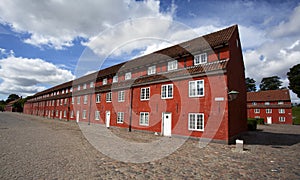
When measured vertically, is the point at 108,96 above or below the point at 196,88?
below

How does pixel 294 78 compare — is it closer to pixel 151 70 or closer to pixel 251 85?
pixel 251 85

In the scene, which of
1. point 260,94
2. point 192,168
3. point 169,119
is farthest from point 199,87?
point 260,94

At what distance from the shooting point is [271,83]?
8312 cm

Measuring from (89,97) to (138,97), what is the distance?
41.0 ft

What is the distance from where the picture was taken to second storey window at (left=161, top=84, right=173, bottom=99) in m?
16.2

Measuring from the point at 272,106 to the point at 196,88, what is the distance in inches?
1579

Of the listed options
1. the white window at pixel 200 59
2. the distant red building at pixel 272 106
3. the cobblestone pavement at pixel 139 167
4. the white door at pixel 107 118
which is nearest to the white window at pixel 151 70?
the white window at pixel 200 59


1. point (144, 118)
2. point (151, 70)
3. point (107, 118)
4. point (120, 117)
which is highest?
point (151, 70)

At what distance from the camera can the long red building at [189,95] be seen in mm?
13078

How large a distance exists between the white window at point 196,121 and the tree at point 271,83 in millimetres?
85480

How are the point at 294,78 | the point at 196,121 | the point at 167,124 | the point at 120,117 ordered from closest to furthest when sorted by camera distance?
1. the point at 196,121
2. the point at 167,124
3. the point at 120,117
4. the point at 294,78

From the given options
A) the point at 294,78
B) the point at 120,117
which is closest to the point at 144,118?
the point at 120,117

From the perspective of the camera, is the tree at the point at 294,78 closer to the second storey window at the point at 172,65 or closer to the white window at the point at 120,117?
the second storey window at the point at 172,65

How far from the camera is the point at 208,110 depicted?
1338 centimetres
